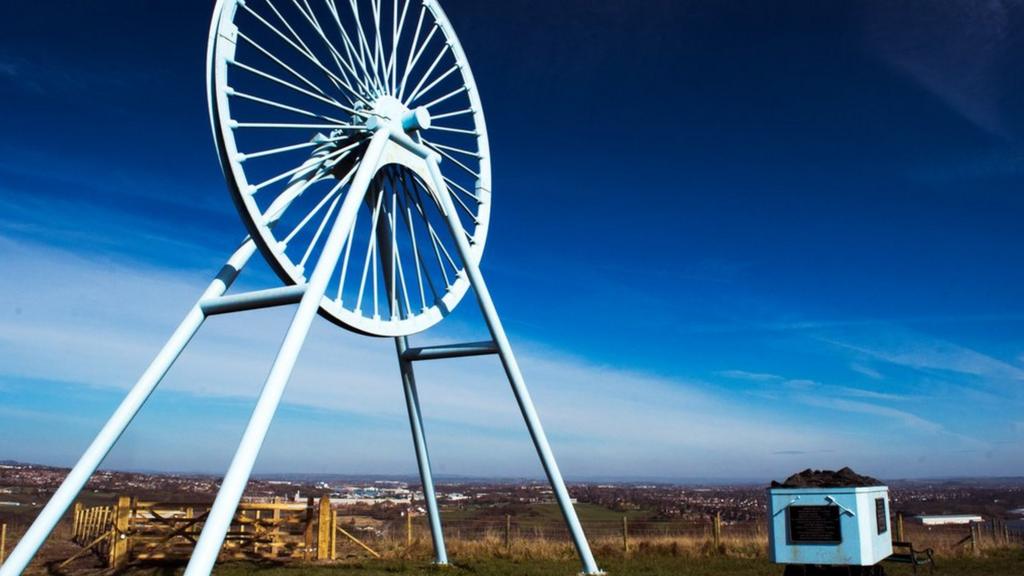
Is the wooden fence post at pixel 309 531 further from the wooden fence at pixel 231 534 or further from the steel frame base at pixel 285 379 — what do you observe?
the steel frame base at pixel 285 379

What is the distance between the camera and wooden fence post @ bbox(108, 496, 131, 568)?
1753 cm

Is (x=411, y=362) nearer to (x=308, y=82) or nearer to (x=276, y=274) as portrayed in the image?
(x=276, y=274)

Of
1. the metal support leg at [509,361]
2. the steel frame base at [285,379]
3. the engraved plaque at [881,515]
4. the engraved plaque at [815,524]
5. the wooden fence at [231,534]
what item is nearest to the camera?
the steel frame base at [285,379]

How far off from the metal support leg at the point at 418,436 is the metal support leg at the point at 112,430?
4.58 metres

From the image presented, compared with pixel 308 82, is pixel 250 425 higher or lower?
lower

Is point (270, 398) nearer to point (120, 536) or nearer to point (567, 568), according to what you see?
point (567, 568)

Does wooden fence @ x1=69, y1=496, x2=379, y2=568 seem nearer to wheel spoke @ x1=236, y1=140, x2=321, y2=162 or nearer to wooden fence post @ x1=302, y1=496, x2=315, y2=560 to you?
wooden fence post @ x1=302, y1=496, x2=315, y2=560

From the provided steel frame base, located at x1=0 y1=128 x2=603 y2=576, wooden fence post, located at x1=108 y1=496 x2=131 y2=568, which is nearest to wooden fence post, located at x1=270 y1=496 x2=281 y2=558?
wooden fence post, located at x1=108 y1=496 x2=131 y2=568

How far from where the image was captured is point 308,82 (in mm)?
12883

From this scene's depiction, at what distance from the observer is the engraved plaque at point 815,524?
12102 millimetres

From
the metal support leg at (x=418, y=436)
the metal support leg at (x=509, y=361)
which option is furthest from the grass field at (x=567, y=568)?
the metal support leg at (x=509, y=361)

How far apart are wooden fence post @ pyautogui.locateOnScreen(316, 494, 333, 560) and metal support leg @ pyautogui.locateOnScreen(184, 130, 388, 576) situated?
31.9ft

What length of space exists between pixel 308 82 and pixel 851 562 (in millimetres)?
11369

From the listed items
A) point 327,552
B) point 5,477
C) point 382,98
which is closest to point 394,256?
point 382,98
